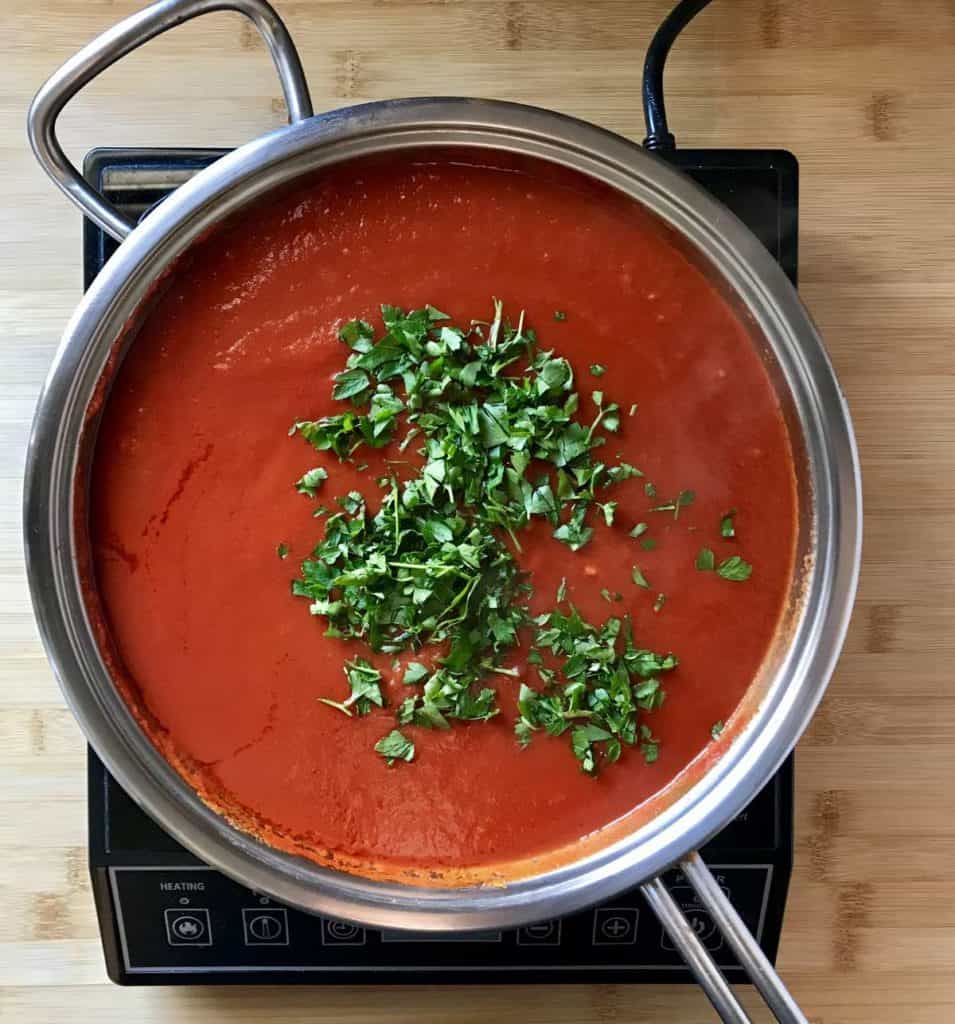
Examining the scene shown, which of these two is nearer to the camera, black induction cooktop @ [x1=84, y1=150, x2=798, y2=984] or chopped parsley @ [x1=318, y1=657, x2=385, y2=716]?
chopped parsley @ [x1=318, y1=657, x2=385, y2=716]

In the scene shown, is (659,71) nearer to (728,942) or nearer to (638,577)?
(638,577)

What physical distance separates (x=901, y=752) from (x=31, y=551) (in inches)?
46.4

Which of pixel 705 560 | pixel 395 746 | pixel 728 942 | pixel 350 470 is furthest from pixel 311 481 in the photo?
pixel 728 942

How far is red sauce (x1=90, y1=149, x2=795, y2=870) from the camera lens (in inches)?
50.3

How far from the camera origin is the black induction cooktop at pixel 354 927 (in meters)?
1.39

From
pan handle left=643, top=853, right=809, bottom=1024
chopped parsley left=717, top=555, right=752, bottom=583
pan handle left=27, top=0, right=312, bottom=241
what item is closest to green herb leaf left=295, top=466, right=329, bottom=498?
pan handle left=27, top=0, right=312, bottom=241

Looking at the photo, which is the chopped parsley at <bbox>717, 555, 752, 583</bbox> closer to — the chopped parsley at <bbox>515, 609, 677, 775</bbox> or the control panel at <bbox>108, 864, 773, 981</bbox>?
the chopped parsley at <bbox>515, 609, 677, 775</bbox>

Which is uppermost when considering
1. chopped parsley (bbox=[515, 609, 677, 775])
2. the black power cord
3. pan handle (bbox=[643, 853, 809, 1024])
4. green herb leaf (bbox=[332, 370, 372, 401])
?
the black power cord

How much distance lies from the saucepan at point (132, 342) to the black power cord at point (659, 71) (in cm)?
18

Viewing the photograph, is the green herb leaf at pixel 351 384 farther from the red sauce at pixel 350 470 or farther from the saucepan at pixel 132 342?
the saucepan at pixel 132 342

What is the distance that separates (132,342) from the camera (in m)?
1.28

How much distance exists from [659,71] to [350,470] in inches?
26.2

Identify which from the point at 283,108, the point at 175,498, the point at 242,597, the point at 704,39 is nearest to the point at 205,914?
the point at 242,597

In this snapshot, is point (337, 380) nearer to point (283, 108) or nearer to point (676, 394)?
point (676, 394)
